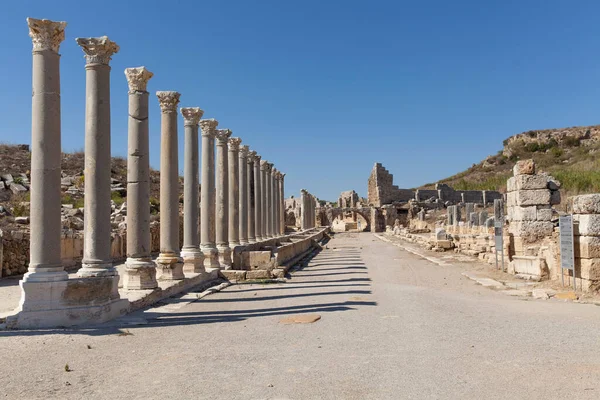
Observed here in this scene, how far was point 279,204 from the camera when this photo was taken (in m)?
34.4

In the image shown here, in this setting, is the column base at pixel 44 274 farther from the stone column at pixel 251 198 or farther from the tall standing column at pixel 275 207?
the tall standing column at pixel 275 207

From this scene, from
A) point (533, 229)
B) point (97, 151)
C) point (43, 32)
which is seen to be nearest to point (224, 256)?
point (97, 151)

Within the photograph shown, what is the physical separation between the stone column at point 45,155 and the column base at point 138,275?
7.53 feet

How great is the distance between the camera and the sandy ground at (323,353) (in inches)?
201

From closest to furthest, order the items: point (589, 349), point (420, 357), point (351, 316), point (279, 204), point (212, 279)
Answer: point (420, 357), point (589, 349), point (351, 316), point (212, 279), point (279, 204)

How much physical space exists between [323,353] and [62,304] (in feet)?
13.5

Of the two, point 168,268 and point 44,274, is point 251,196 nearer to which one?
point 168,268

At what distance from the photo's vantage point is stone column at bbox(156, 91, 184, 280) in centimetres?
1275

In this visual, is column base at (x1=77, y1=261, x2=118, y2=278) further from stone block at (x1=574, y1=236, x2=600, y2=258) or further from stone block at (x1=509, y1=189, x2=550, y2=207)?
stone block at (x1=509, y1=189, x2=550, y2=207)

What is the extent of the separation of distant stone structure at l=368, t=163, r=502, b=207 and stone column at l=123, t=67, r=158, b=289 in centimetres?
5454

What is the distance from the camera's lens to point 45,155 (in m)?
8.40

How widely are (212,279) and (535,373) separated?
34.4ft

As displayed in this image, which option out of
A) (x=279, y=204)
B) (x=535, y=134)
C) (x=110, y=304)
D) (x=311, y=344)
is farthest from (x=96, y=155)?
(x=535, y=134)

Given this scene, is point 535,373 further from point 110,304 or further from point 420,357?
point 110,304
